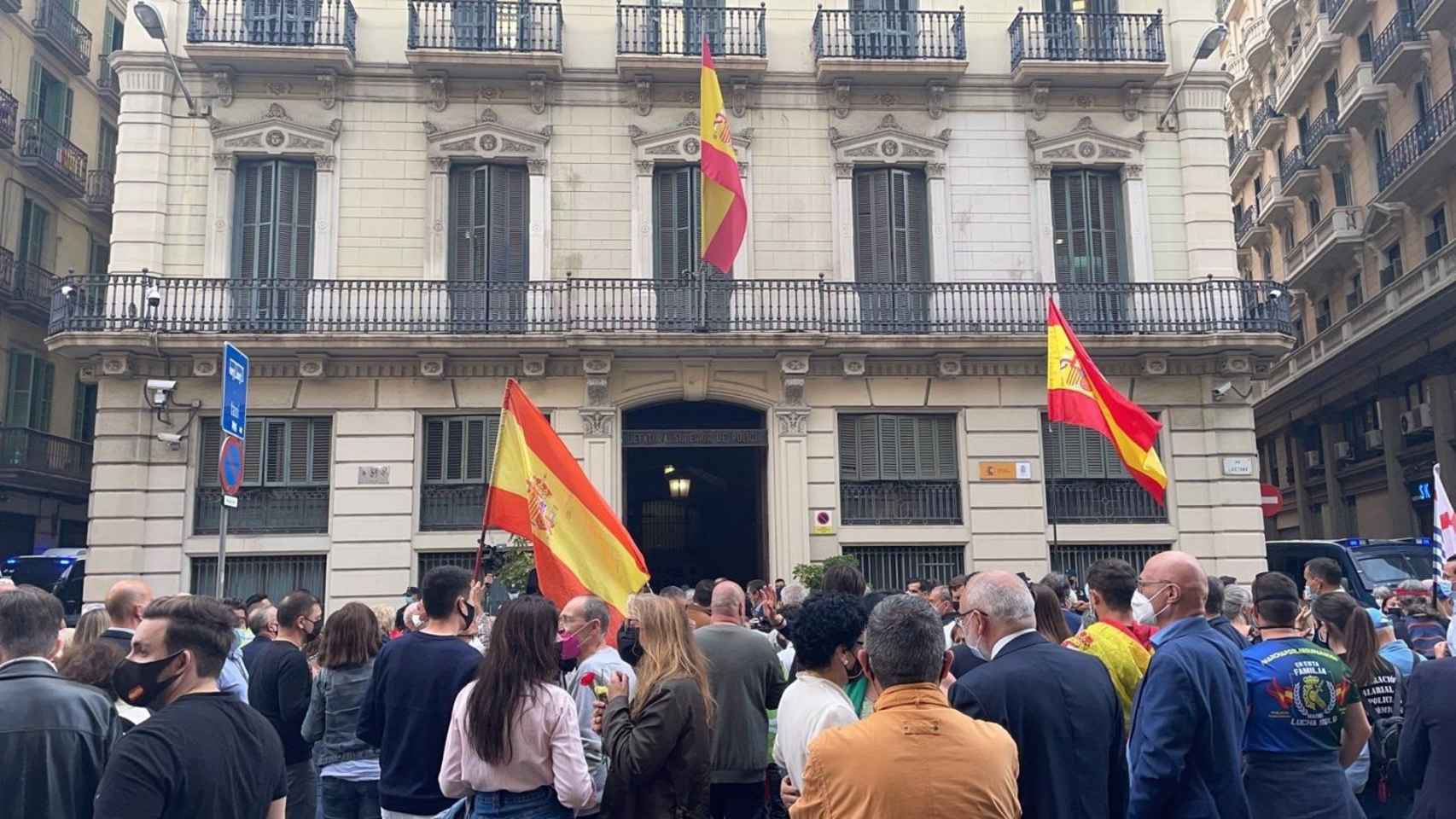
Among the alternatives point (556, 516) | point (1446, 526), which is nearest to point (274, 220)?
point (556, 516)

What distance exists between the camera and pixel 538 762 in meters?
4.67

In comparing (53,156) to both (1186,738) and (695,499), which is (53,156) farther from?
(1186,738)

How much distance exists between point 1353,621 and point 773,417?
1264 cm

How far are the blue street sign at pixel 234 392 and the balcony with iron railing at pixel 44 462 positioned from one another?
1453 centimetres

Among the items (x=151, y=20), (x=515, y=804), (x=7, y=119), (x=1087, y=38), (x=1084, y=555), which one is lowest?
(x=515, y=804)

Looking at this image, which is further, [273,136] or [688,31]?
[688,31]

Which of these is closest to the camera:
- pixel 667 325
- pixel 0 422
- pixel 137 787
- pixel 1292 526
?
pixel 137 787

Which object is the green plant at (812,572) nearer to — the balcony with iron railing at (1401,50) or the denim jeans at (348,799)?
the denim jeans at (348,799)

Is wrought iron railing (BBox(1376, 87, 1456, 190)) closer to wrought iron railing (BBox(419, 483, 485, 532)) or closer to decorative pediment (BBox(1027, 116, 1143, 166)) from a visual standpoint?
decorative pediment (BBox(1027, 116, 1143, 166))

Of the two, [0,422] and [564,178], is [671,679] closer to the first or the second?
[564,178]

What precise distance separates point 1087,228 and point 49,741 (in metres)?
18.8

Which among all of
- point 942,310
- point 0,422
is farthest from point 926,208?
point 0,422

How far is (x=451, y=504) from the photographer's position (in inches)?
720

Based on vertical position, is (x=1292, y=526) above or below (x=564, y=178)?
below
